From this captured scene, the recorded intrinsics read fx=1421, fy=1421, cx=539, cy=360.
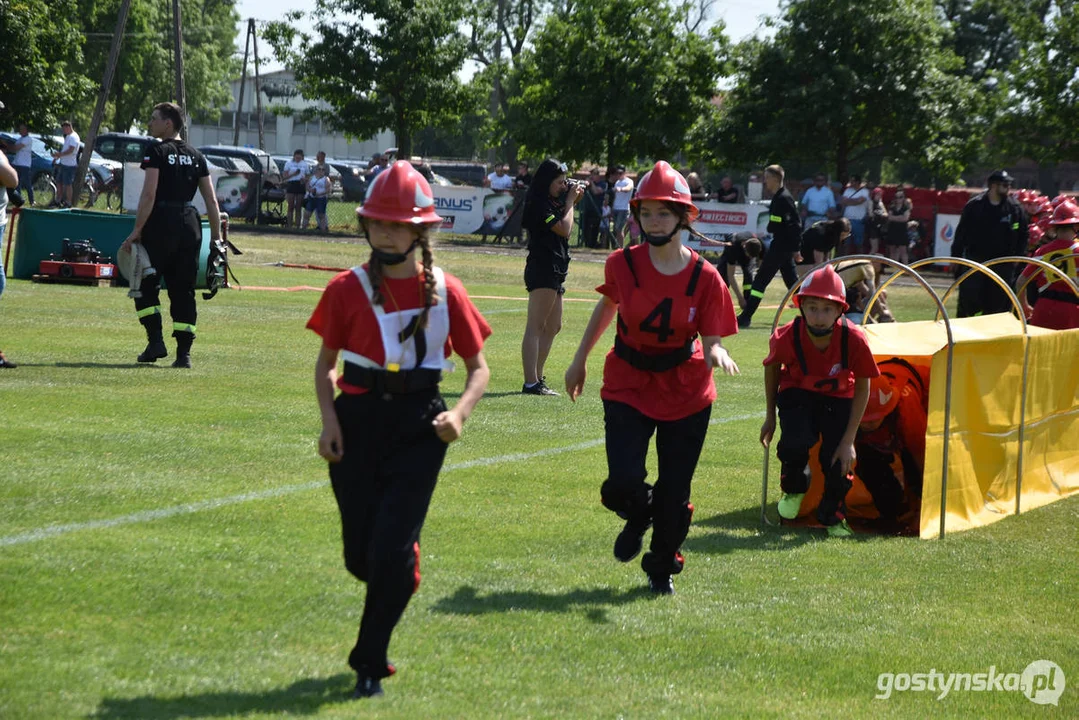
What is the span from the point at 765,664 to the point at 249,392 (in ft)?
21.1

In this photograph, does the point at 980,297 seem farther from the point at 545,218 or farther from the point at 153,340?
the point at 153,340

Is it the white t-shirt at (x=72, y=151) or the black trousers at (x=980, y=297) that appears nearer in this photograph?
the black trousers at (x=980, y=297)

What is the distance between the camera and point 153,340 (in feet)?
39.6

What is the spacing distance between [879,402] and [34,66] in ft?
105

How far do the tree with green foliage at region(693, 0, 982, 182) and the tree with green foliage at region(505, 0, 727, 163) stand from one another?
1435 millimetres

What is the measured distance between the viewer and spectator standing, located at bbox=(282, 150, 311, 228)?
120 feet

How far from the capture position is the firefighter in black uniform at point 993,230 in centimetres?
1558

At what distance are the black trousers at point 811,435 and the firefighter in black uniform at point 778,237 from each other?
11.5 metres

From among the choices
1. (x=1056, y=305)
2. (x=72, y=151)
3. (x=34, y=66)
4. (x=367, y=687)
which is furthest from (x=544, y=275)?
(x=34, y=66)

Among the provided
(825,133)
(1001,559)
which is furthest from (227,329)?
(825,133)

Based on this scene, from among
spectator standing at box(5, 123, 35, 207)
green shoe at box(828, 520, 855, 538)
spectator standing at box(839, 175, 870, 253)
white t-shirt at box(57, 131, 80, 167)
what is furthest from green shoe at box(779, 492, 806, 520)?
white t-shirt at box(57, 131, 80, 167)

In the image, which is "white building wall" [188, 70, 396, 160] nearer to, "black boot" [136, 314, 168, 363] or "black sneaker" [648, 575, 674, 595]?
"black boot" [136, 314, 168, 363]

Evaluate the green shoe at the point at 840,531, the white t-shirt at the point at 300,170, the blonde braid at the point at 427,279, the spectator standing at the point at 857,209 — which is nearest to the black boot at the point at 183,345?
the green shoe at the point at 840,531

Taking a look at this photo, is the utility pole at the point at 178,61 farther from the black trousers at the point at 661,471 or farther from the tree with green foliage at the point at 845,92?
the black trousers at the point at 661,471
